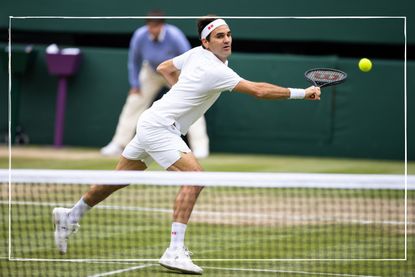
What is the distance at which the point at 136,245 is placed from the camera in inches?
294

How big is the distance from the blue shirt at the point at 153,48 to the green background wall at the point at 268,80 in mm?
761

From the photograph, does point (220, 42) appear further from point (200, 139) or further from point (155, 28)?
point (200, 139)

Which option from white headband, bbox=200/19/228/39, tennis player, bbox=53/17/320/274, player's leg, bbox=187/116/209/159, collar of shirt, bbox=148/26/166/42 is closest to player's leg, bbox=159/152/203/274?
tennis player, bbox=53/17/320/274

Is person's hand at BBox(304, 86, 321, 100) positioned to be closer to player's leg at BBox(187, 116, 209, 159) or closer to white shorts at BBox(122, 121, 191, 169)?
white shorts at BBox(122, 121, 191, 169)

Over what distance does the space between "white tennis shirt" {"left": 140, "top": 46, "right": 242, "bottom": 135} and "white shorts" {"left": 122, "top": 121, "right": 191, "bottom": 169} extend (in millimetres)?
42

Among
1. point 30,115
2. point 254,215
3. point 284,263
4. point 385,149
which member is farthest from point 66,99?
point 284,263

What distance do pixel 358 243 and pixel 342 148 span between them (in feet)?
19.2

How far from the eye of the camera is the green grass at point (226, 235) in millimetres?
6660

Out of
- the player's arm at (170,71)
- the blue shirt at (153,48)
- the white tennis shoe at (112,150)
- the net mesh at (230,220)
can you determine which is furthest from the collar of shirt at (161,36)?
the player's arm at (170,71)

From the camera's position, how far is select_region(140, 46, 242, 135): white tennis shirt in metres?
6.64

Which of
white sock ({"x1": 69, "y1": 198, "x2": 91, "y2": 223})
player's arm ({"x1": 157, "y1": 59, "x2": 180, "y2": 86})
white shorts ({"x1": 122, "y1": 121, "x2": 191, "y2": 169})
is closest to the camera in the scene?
white shorts ({"x1": 122, "y1": 121, "x2": 191, "y2": 169})

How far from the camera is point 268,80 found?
517 inches

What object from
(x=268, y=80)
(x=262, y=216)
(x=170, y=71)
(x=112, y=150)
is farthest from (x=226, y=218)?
(x=112, y=150)

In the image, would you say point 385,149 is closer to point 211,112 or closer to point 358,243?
point 211,112
